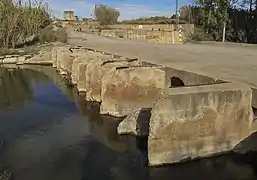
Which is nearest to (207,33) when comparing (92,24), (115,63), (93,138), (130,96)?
(115,63)

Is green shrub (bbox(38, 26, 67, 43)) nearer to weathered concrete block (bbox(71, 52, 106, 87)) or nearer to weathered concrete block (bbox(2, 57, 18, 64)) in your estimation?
weathered concrete block (bbox(2, 57, 18, 64))

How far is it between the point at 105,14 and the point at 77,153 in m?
75.7

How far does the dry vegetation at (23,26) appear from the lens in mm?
41125

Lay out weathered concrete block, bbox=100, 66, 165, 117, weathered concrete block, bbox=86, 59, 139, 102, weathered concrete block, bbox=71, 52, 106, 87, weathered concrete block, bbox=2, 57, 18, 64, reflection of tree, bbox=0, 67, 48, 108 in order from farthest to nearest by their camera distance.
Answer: weathered concrete block, bbox=2, 57, 18, 64 → weathered concrete block, bbox=71, 52, 106, 87 → reflection of tree, bbox=0, 67, 48, 108 → weathered concrete block, bbox=86, 59, 139, 102 → weathered concrete block, bbox=100, 66, 165, 117

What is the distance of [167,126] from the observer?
10.7 meters

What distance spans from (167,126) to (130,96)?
5.58 metres

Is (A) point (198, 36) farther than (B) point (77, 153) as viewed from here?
Yes

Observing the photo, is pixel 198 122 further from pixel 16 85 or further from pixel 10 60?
pixel 10 60

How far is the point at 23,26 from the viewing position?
44375 mm

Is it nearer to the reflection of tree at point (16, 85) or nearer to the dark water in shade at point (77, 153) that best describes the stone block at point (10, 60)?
the reflection of tree at point (16, 85)

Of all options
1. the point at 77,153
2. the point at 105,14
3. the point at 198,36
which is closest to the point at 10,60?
the point at 198,36

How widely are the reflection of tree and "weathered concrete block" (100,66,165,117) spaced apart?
502 cm

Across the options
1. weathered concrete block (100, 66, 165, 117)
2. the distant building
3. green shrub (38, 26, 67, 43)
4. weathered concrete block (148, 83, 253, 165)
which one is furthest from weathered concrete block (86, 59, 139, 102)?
the distant building

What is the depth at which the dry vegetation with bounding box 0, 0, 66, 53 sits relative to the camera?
41125 millimetres
